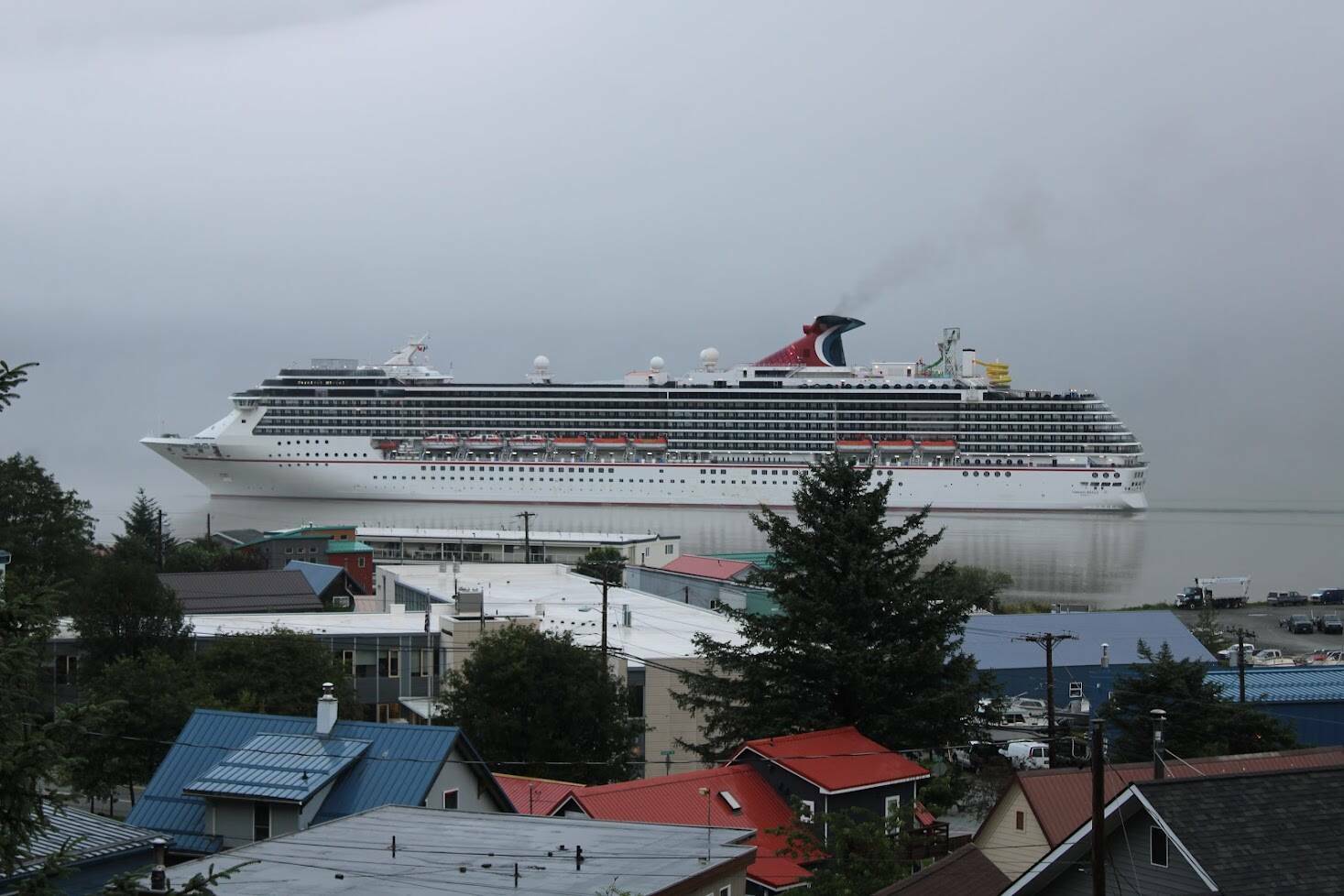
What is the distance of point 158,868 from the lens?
5637 millimetres

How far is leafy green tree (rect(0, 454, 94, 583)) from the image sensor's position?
28734mm

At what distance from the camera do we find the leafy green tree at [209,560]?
3503 cm

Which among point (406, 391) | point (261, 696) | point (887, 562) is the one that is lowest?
point (261, 696)

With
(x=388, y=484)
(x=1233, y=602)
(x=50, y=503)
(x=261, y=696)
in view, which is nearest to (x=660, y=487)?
(x=388, y=484)

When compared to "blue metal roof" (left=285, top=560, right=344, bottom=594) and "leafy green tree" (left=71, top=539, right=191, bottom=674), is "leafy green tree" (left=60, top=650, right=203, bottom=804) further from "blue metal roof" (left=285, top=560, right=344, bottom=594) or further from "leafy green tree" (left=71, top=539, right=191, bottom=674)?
"blue metal roof" (left=285, top=560, right=344, bottom=594)

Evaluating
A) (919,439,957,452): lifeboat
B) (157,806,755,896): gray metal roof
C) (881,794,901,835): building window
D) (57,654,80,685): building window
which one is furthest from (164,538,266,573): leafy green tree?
(919,439,957,452): lifeboat

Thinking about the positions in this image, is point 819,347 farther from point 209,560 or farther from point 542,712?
point 542,712

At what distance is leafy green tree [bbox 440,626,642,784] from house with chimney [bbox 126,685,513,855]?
11.2ft

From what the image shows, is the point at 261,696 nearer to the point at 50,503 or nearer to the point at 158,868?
the point at 158,868

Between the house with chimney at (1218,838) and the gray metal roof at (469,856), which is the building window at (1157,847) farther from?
the gray metal roof at (469,856)

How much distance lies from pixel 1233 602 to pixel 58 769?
4014 cm

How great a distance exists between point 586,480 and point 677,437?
5.06m

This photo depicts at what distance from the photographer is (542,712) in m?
14.8

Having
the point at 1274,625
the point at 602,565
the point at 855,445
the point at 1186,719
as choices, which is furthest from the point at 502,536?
the point at 855,445
